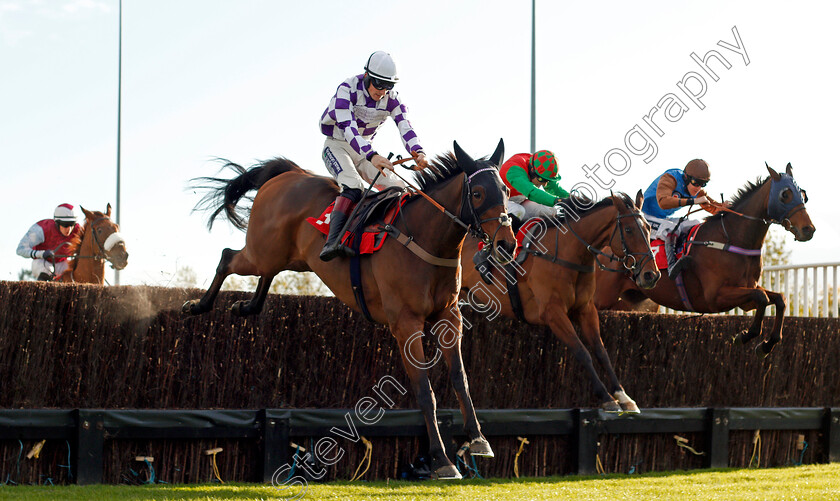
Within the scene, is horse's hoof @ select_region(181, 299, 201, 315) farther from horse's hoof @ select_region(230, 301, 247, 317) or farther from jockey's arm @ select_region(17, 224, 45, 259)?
jockey's arm @ select_region(17, 224, 45, 259)

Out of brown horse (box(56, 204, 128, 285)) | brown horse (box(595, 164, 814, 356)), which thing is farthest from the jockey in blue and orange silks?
brown horse (box(56, 204, 128, 285))

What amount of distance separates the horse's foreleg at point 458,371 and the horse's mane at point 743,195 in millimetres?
4206

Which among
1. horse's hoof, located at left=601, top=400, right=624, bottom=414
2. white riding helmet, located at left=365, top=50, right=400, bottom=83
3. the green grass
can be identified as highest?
white riding helmet, located at left=365, top=50, right=400, bottom=83

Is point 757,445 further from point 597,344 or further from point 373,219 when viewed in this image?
point 373,219

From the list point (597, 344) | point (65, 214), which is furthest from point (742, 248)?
point (65, 214)

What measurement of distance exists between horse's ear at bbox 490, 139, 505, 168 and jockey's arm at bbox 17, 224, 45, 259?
7.34 meters

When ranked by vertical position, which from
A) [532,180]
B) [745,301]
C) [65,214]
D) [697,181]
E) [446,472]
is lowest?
[446,472]

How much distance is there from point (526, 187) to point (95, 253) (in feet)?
19.0

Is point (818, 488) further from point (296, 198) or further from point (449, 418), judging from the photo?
point (296, 198)

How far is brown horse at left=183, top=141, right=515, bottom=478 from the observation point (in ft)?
→ 18.3

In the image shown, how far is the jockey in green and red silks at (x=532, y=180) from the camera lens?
804cm

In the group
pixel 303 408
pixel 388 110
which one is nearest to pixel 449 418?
pixel 303 408

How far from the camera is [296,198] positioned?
6961mm

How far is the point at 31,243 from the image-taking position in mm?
11406
